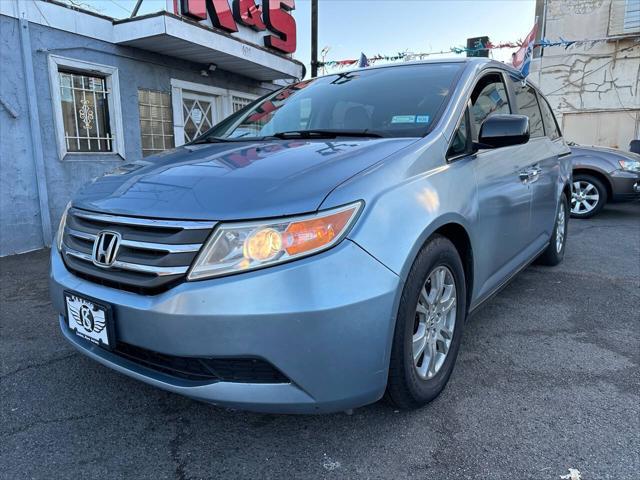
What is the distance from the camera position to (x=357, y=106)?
2.71 meters

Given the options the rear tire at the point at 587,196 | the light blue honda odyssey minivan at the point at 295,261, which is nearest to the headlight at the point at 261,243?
the light blue honda odyssey minivan at the point at 295,261

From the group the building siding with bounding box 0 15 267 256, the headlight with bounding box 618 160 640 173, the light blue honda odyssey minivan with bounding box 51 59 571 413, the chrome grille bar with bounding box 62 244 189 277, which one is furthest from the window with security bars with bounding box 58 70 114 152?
the headlight with bounding box 618 160 640 173

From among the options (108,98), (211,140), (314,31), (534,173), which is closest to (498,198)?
(534,173)

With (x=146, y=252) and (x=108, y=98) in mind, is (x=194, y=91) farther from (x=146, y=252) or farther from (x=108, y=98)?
(x=146, y=252)

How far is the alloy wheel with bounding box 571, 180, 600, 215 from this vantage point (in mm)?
7609

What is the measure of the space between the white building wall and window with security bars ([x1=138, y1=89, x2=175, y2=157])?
30.6ft

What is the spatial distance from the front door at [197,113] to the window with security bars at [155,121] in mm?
329

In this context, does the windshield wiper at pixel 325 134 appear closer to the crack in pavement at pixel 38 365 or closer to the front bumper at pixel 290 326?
the front bumper at pixel 290 326

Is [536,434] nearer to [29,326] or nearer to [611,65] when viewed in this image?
[29,326]

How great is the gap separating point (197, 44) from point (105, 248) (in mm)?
5394

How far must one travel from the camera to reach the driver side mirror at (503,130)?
2.39m

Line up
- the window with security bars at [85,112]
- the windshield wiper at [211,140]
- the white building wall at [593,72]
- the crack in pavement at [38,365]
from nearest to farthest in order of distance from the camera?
the crack in pavement at [38,365]
the windshield wiper at [211,140]
the window with security bars at [85,112]
the white building wall at [593,72]

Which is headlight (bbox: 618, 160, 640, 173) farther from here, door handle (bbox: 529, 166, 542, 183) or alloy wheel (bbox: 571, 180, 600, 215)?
door handle (bbox: 529, 166, 542, 183)

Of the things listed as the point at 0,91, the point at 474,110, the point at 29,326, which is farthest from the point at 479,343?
the point at 0,91
